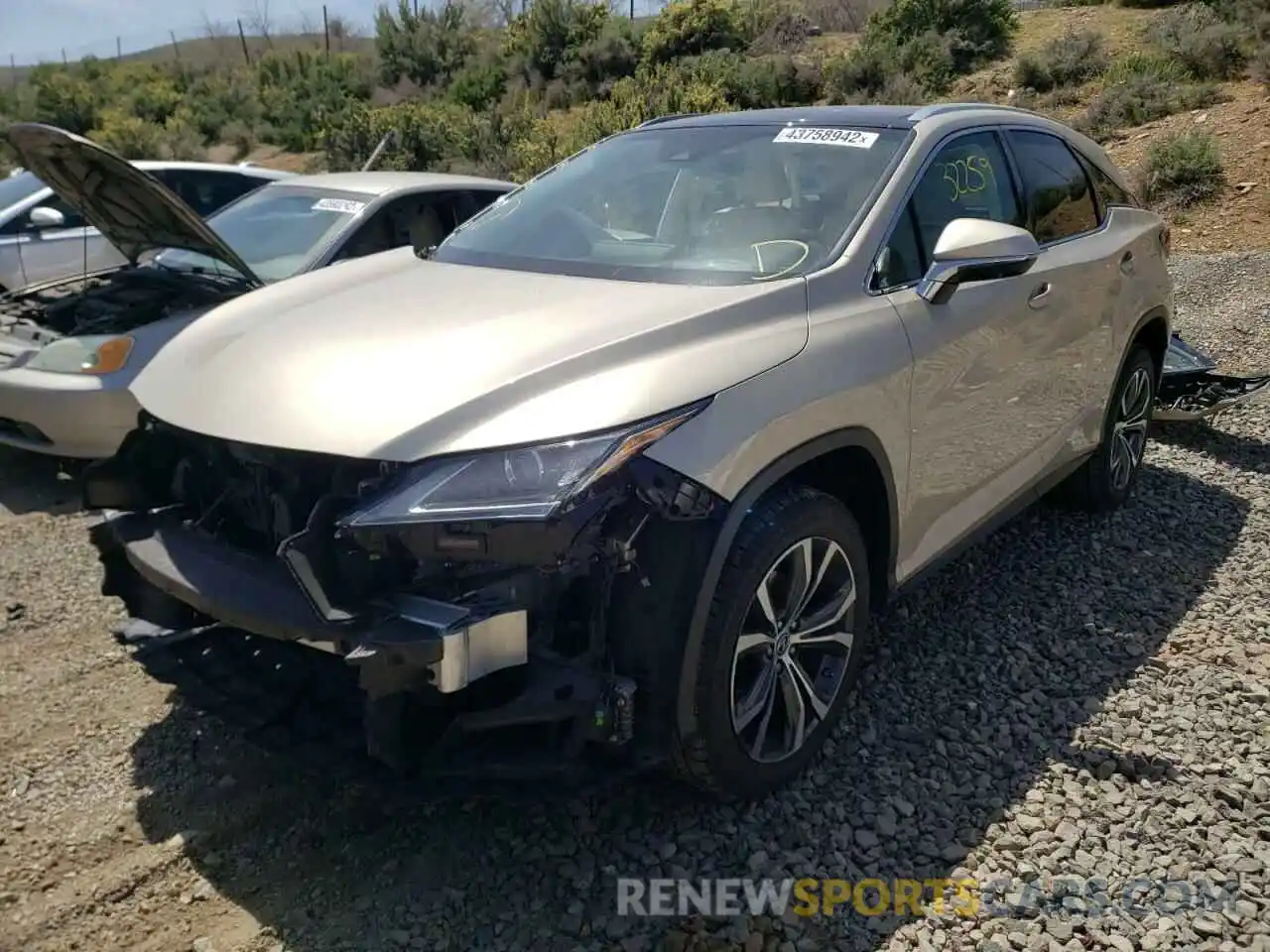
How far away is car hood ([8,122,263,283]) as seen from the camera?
4.46 meters

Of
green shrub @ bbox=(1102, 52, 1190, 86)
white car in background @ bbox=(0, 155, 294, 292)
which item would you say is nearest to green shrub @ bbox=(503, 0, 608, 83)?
green shrub @ bbox=(1102, 52, 1190, 86)

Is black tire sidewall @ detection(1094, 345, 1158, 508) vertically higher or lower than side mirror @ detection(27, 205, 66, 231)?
lower

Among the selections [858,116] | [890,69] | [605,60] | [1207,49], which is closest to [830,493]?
[858,116]

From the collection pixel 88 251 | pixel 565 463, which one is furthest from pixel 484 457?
pixel 88 251

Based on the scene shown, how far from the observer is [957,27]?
21016 mm

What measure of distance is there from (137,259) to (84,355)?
0.90 meters

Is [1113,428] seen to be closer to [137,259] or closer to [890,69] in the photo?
[137,259]

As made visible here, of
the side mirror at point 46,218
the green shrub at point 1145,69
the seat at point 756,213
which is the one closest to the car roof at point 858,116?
the seat at point 756,213

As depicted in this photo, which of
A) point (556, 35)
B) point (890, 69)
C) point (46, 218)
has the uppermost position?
point (556, 35)

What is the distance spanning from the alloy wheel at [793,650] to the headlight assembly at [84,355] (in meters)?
3.64

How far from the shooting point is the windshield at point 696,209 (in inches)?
120

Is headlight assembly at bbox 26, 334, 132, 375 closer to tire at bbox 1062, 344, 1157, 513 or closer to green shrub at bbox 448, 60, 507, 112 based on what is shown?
tire at bbox 1062, 344, 1157, 513

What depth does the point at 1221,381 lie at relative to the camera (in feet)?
20.3

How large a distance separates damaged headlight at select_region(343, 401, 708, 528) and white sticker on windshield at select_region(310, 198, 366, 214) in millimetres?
4150
